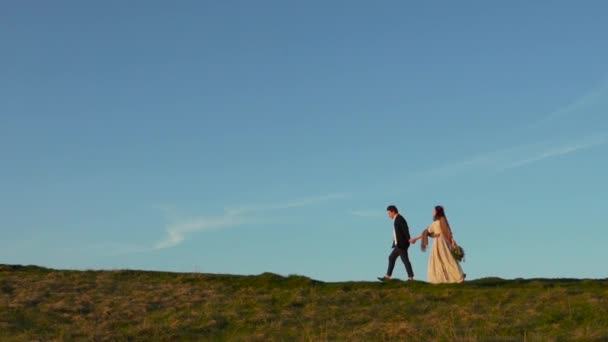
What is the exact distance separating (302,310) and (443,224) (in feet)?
23.2

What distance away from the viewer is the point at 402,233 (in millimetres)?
28812

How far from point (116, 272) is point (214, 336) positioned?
13898 mm

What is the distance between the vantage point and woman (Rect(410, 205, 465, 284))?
90.6ft

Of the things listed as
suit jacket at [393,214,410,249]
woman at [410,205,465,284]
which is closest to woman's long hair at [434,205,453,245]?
woman at [410,205,465,284]

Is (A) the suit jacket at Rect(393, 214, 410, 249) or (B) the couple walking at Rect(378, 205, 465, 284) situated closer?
(B) the couple walking at Rect(378, 205, 465, 284)

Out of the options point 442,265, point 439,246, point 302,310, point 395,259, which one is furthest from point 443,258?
point 302,310

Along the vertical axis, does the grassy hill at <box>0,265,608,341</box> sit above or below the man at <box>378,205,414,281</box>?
below

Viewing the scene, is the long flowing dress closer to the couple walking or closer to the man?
the couple walking

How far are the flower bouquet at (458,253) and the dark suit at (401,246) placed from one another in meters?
1.84

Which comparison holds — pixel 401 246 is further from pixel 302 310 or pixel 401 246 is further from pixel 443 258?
pixel 302 310

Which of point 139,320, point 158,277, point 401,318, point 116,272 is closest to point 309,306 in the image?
point 401,318

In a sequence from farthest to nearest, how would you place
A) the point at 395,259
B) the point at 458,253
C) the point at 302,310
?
the point at 395,259 < the point at 458,253 < the point at 302,310

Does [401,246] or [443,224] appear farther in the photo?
[401,246]

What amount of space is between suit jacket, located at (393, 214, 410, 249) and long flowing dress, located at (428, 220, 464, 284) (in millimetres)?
1255
